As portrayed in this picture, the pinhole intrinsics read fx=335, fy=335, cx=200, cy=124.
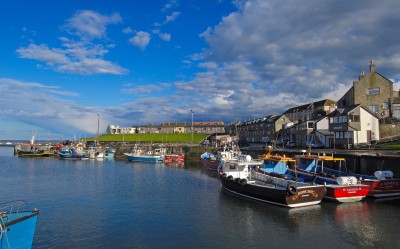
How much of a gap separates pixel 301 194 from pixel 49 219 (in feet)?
63.7

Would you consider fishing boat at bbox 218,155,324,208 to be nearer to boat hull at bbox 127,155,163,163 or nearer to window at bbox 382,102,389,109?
window at bbox 382,102,389,109

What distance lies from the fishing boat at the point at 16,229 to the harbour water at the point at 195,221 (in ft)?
15.9

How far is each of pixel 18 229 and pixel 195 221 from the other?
42.0 feet

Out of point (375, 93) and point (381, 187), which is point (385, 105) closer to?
point (375, 93)

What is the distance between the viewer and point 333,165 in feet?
143

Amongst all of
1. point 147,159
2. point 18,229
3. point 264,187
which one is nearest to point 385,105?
point 264,187

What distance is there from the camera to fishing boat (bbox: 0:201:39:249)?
13000mm

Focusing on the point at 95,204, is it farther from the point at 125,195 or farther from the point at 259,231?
the point at 259,231

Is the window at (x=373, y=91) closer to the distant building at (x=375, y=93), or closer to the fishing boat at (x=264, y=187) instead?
the distant building at (x=375, y=93)

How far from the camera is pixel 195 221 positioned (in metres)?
24.0

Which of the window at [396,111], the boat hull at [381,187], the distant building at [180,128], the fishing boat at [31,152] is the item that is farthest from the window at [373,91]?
the distant building at [180,128]

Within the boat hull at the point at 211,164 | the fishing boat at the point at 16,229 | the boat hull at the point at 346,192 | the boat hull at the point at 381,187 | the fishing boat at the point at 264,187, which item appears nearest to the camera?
the fishing boat at the point at 16,229

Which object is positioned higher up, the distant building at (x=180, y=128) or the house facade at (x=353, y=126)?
the distant building at (x=180, y=128)

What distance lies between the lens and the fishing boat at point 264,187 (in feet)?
89.7
